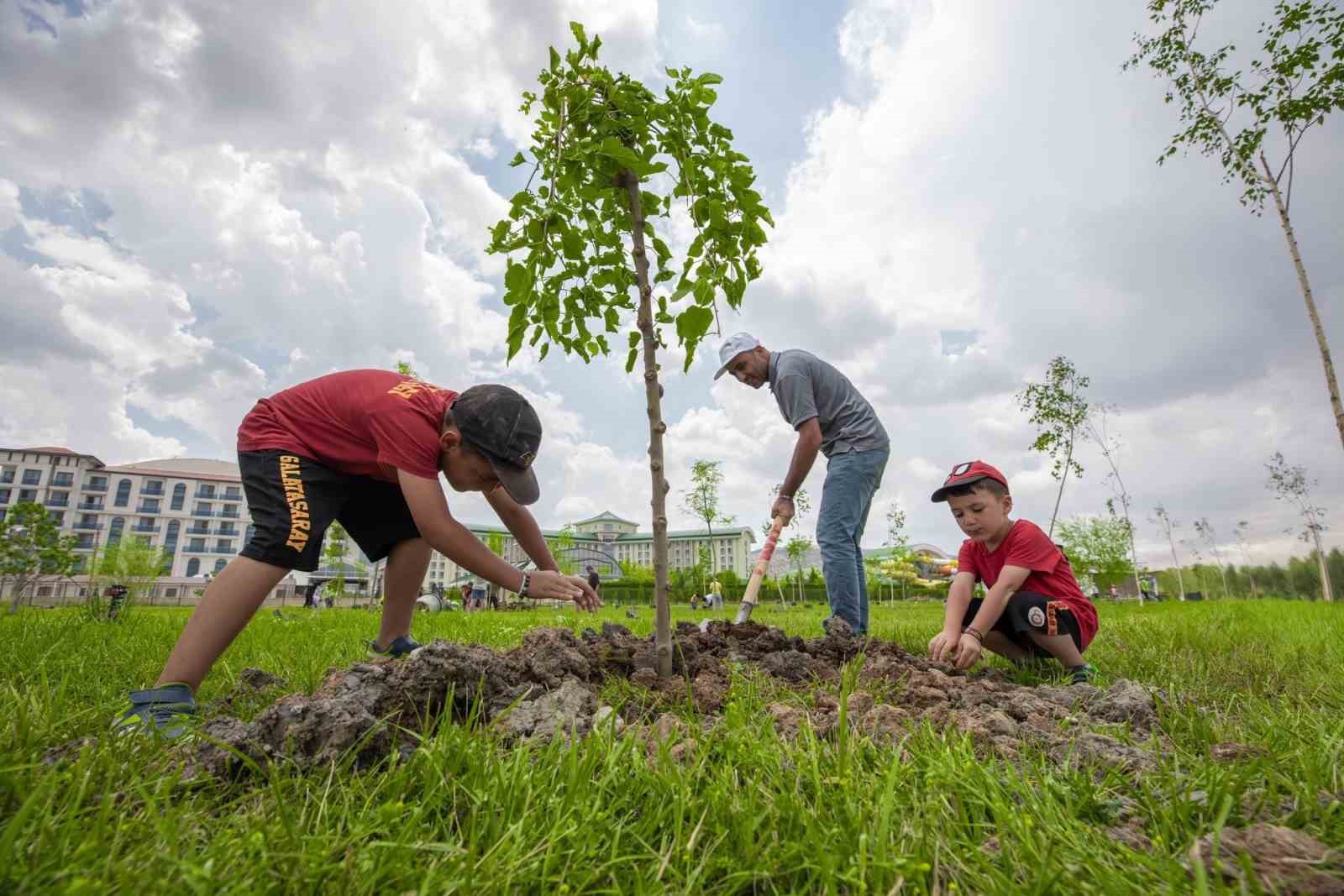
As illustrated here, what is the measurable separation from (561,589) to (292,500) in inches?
46.5

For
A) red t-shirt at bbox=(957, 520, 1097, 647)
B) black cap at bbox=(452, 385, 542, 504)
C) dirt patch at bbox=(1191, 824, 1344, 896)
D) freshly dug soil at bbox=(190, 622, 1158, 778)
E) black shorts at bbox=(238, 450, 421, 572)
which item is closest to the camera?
dirt patch at bbox=(1191, 824, 1344, 896)

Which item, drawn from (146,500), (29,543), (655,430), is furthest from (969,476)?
(146,500)

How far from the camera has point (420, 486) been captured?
2.45 meters

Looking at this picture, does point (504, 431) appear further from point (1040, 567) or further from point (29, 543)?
point (29, 543)

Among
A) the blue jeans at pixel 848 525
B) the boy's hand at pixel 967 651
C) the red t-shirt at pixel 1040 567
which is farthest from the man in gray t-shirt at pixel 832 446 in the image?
the boy's hand at pixel 967 651

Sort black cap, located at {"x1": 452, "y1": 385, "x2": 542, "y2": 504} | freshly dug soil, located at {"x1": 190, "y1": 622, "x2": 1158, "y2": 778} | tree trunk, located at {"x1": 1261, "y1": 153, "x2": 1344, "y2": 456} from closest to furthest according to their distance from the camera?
freshly dug soil, located at {"x1": 190, "y1": 622, "x2": 1158, "y2": 778}
black cap, located at {"x1": 452, "y1": 385, "x2": 542, "y2": 504}
tree trunk, located at {"x1": 1261, "y1": 153, "x2": 1344, "y2": 456}

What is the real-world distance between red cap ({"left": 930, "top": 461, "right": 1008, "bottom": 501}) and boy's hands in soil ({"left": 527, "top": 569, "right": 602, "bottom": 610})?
2.15 m

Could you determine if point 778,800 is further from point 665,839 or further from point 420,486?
point 420,486

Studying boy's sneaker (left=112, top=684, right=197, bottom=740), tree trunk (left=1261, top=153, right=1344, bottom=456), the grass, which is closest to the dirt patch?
the grass

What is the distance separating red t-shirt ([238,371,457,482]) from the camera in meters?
2.53

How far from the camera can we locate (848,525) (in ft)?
14.6

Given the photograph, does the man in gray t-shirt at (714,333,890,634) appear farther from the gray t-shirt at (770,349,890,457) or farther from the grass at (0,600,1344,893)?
the grass at (0,600,1344,893)

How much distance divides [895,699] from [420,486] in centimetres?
204

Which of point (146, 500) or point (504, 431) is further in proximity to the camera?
point (146, 500)
